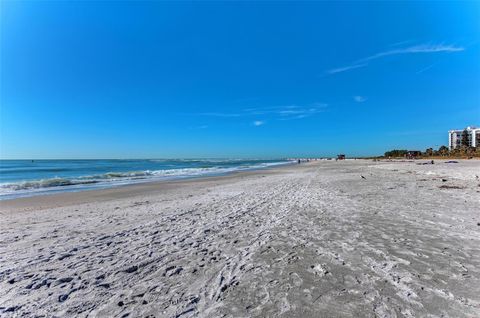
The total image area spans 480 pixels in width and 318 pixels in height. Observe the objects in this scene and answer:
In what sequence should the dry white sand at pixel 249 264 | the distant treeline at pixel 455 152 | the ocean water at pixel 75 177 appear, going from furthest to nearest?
the distant treeline at pixel 455 152 → the ocean water at pixel 75 177 → the dry white sand at pixel 249 264

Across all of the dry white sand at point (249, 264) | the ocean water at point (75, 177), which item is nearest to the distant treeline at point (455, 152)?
the ocean water at point (75, 177)

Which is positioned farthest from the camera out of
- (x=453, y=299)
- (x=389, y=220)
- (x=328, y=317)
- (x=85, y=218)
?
(x=85, y=218)

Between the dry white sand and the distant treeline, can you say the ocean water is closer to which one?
the dry white sand

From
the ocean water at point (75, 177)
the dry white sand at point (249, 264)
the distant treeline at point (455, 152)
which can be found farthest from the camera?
the distant treeline at point (455, 152)

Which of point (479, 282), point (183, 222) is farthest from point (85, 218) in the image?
point (479, 282)

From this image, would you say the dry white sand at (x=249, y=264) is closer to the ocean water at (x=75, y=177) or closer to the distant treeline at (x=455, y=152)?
the ocean water at (x=75, y=177)

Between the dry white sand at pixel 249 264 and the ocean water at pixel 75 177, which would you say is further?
the ocean water at pixel 75 177

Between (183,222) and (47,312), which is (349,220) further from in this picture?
(47,312)

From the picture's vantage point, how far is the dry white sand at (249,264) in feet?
10.7

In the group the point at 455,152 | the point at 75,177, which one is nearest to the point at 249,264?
the point at 75,177

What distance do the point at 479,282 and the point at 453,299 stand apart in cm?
82

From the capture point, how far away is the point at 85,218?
860 cm

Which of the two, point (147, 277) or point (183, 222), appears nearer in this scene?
point (147, 277)

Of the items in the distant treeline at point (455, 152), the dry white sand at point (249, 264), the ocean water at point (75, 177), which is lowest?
the dry white sand at point (249, 264)
